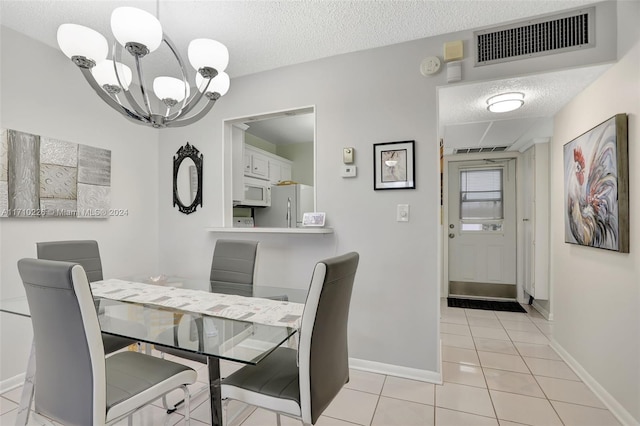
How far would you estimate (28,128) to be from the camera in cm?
224

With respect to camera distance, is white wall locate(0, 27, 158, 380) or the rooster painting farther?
white wall locate(0, 27, 158, 380)

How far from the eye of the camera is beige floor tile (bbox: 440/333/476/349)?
2877 mm

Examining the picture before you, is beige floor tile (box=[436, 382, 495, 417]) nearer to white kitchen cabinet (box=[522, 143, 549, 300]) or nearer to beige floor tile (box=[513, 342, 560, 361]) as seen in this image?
beige floor tile (box=[513, 342, 560, 361])

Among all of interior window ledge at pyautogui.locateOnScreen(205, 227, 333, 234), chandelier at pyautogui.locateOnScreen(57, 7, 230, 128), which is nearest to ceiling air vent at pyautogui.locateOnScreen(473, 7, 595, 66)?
interior window ledge at pyautogui.locateOnScreen(205, 227, 333, 234)

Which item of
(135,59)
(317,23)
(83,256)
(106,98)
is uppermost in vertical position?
(317,23)

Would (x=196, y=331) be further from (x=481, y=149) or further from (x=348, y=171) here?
(x=481, y=149)

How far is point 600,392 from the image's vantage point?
2004 millimetres

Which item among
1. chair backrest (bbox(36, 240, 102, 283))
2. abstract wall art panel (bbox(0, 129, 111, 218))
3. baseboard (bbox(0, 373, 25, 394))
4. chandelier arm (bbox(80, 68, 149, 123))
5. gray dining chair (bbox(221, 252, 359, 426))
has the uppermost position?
chandelier arm (bbox(80, 68, 149, 123))

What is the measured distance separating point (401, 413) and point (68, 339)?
176 cm

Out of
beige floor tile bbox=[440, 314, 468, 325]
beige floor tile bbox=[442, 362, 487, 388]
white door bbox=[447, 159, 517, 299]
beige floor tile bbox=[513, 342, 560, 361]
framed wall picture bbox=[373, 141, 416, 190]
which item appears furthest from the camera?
white door bbox=[447, 159, 517, 299]

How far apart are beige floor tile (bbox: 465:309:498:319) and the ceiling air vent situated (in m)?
2.91

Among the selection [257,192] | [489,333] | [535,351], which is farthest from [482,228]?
[257,192]

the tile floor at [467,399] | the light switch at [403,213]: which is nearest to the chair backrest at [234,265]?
the tile floor at [467,399]

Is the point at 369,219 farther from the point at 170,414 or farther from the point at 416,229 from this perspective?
the point at 170,414
